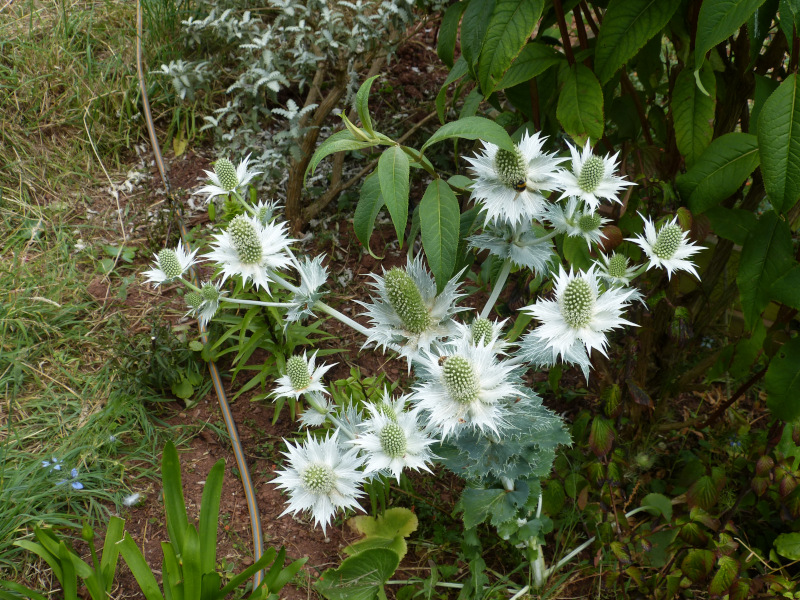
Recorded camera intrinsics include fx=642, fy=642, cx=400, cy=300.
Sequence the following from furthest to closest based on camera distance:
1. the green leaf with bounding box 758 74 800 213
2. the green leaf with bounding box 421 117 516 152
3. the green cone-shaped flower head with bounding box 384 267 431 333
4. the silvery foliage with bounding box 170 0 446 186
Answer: the silvery foliage with bounding box 170 0 446 186, the green cone-shaped flower head with bounding box 384 267 431 333, the green leaf with bounding box 758 74 800 213, the green leaf with bounding box 421 117 516 152

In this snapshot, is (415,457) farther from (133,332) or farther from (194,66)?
(194,66)

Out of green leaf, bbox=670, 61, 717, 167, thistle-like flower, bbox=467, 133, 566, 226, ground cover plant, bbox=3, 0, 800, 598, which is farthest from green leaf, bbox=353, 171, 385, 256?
green leaf, bbox=670, 61, 717, 167

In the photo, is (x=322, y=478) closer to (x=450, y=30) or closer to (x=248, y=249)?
(x=248, y=249)

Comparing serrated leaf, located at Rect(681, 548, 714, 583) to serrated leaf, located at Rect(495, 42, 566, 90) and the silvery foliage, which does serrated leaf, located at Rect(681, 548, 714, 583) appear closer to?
serrated leaf, located at Rect(495, 42, 566, 90)

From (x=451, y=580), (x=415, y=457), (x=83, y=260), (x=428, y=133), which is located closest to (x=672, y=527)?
(x=451, y=580)

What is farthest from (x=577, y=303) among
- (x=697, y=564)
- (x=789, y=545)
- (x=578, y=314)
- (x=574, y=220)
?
(x=789, y=545)

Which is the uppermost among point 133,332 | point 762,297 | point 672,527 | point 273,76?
point 273,76

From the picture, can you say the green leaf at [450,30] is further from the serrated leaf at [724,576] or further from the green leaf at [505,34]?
the serrated leaf at [724,576]
